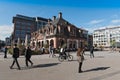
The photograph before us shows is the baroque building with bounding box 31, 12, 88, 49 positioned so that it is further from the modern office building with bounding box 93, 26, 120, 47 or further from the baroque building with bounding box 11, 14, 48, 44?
the modern office building with bounding box 93, 26, 120, 47

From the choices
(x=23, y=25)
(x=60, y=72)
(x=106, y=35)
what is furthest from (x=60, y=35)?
(x=106, y=35)

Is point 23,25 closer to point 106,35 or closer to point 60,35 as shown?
point 60,35

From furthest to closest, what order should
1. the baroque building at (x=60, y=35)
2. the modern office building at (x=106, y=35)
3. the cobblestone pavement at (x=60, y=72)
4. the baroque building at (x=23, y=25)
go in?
the modern office building at (x=106, y=35), the baroque building at (x=23, y=25), the baroque building at (x=60, y=35), the cobblestone pavement at (x=60, y=72)

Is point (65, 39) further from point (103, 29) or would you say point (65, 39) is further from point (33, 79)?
point (103, 29)

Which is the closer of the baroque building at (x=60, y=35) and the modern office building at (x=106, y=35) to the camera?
the baroque building at (x=60, y=35)

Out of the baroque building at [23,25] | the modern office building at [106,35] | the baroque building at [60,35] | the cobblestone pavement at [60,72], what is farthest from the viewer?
the modern office building at [106,35]

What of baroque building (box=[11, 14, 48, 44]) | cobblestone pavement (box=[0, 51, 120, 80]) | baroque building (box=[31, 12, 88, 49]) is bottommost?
cobblestone pavement (box=[0, 51, 120, 80])

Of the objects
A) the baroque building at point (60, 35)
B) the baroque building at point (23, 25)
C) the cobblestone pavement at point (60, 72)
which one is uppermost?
the baroque building at point (23, 25)

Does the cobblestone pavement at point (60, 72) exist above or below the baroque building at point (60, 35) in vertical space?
below

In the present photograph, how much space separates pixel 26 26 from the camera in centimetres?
10669

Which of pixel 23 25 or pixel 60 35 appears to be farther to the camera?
pixel 23 25

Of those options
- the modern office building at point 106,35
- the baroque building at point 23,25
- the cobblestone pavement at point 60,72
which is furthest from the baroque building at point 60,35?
the modern office building at point 106,35

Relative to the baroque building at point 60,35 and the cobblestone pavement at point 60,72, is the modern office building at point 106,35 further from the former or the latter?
the cobblestone pavement at point 60,72

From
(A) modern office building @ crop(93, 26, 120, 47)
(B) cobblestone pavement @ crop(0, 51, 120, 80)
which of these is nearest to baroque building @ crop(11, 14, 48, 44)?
(A) modern office building @ crop(93, 26, 120, 47)
